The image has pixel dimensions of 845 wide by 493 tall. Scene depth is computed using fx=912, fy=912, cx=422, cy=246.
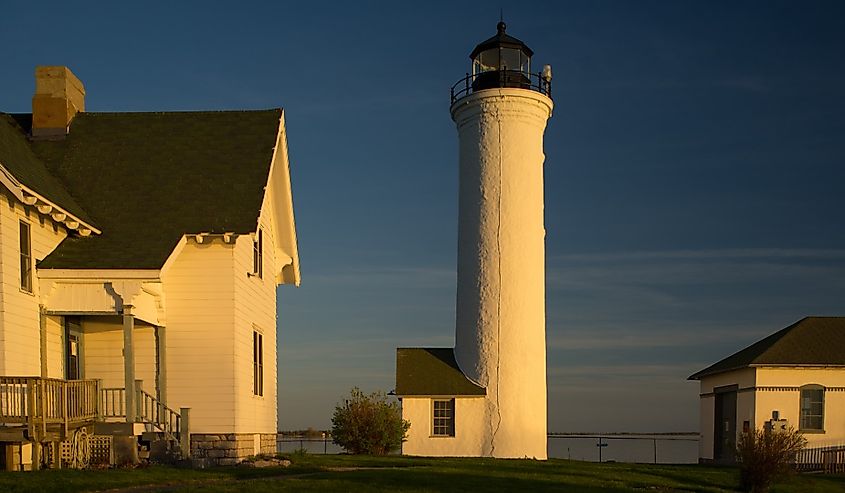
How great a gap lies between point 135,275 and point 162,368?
291 centimetres

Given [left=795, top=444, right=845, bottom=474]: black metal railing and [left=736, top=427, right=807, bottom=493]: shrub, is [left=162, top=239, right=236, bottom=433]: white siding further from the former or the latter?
[left=795, top=444, right=845, bottom=474]: black metal railing

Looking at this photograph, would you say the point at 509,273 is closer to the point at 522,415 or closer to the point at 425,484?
the point at 522,415

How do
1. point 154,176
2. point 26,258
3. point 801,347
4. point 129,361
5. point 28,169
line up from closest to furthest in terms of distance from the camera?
point 26,258 → point 129,361 → point 28,169 → point 154,176 → point 801,347

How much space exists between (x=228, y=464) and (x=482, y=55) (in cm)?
1951

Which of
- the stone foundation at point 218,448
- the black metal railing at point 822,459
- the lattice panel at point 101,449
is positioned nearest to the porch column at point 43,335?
the lattice panel at point 101,449

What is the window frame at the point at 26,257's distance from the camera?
744 inches

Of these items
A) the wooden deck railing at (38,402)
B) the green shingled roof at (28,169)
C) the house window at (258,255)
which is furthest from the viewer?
the house window at (258,255)

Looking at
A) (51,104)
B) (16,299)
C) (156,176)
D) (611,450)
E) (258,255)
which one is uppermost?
(51,104)

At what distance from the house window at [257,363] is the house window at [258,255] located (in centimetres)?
166

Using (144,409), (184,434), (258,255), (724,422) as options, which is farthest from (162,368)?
(724,422)

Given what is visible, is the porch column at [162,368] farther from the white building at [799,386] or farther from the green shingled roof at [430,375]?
the white building at [799,386]

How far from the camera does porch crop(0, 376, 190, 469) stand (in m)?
16.8

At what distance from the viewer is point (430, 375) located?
108 ft

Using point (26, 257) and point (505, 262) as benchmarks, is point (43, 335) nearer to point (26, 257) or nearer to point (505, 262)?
point (26, 257)
